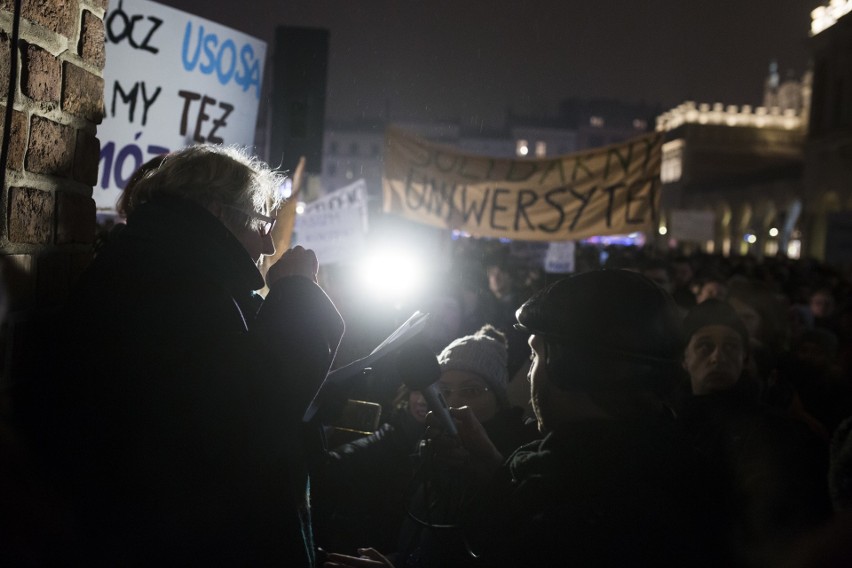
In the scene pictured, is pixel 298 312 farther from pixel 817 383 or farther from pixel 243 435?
pixel 817 383

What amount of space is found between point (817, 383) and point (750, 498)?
117 inches

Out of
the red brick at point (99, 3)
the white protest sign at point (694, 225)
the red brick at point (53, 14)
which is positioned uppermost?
the white protest sign at point (694, 225)

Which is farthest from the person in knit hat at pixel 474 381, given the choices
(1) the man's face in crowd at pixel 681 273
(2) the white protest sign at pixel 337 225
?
(1) the man's face in crowd at pixel 681 273

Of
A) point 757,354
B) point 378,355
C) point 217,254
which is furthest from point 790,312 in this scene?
point 217,254

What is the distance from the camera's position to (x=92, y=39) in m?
1.88

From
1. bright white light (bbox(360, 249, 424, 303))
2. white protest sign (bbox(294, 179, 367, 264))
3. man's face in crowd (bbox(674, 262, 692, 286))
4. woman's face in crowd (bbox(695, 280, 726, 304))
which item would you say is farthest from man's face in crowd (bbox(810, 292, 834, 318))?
white protest sign (bbox(294, 179, 367, 264))

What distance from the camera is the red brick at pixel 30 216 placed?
1.61 metres

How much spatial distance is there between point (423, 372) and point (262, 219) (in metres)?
0.59

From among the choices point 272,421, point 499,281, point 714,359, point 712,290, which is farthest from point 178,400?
point 499,281

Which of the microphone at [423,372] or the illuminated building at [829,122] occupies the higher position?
the illuminated building at [829,122]

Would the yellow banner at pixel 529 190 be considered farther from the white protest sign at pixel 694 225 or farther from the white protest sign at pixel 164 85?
the white protest sign at pixel 694 225

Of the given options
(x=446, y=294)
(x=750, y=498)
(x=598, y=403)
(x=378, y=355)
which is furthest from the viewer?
(x=446, y=294)

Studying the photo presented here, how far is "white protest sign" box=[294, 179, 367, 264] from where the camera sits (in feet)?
21.5

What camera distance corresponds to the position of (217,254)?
1753 mm
